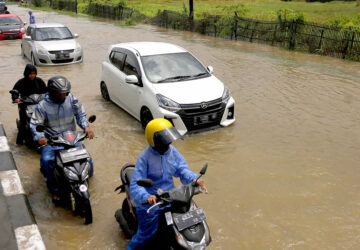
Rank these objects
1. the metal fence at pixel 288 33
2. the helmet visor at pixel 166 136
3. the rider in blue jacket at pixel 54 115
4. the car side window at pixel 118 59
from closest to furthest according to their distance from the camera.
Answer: the helmet visor at pixel 166 136, the rider in blue jacket at pixel 54 115, the car side window at pixel 118 59, the metal fence at pixel 288 33

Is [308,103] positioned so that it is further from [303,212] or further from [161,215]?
[161,215]

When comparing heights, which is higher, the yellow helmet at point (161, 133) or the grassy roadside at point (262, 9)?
the grassy roadside at point (262, 9)

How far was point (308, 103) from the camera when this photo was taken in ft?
33.4

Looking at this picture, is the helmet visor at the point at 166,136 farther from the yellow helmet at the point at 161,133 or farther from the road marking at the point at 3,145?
the road marking at the point at 3,145

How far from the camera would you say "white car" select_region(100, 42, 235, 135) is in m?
7.56

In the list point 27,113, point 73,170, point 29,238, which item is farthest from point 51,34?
point 29,238

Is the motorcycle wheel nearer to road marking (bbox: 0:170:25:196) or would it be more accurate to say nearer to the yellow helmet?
road marking (bbox: 0:170:25:196)

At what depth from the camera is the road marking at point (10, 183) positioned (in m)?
5.21

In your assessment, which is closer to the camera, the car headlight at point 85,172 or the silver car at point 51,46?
the car headlight at point 85,172

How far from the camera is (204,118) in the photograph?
7730 millimetres

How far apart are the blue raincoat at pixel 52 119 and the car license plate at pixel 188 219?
2524 mm

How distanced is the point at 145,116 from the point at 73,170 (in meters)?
3.50

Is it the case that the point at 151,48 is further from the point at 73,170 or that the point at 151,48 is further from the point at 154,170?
the point at 154,170

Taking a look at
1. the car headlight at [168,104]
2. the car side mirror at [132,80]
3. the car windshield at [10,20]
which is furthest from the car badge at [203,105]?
the car windshield at [10,20]
